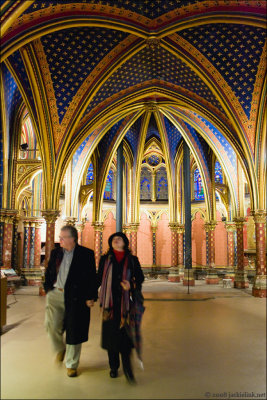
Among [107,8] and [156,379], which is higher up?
[107,8]

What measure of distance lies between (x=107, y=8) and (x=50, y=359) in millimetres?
8113

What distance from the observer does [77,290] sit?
12.0 feet

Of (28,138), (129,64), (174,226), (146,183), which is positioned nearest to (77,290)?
(129,64)

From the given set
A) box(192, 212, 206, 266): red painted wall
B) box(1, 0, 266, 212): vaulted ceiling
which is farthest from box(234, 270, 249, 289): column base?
box(192, 212, 206, 266): red painted wall

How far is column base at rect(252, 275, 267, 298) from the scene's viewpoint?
11281 mm

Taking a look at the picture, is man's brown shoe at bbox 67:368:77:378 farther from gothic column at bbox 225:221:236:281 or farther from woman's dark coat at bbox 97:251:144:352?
gothic column at bbox 225:221:236:281

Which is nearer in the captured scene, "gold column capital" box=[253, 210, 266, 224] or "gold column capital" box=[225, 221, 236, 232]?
"gold column capital" box=[253, 210, 266, 224]

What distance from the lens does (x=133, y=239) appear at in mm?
19516

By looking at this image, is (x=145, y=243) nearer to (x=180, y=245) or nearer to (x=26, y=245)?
(x=180, y=245)

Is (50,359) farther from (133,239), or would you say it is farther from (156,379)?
(133,239)

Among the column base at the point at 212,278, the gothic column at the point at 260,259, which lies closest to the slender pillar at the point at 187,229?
the column base at the point at 212,278

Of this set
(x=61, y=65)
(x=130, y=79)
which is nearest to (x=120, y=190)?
(x=130, y=79)

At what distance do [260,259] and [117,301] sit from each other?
9.41 meters

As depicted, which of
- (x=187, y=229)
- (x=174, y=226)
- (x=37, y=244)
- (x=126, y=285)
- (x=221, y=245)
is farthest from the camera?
(x=221, y=245)
